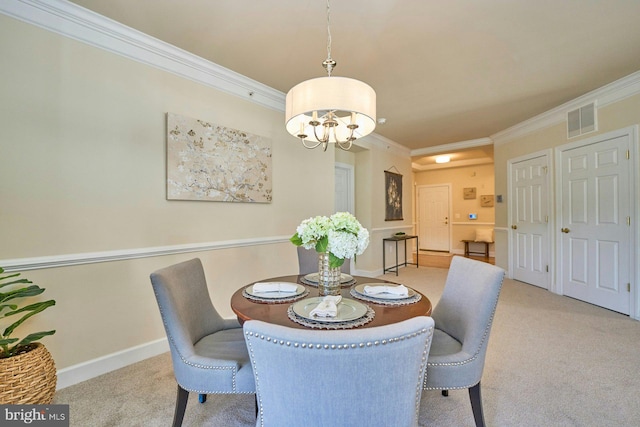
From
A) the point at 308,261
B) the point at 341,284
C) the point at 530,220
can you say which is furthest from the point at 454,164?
the point at 341,284

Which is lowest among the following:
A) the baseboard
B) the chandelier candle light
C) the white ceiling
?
the baseboard

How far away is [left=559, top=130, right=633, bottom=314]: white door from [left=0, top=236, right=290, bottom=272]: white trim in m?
4.06

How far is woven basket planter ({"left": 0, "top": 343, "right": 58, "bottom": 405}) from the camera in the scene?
1.36 metres

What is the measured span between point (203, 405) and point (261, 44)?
2.57m

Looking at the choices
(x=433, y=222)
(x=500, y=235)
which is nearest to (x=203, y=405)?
(x=500, y=235)

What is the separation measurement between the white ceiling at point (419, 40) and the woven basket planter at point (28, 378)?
6.93 feet

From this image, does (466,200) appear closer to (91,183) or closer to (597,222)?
(597,222)

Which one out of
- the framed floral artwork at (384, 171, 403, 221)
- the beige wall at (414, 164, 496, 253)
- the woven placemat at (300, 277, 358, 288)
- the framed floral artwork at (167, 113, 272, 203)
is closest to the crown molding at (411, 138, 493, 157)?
the framed floral artwork at (384, 171, 403, 221)

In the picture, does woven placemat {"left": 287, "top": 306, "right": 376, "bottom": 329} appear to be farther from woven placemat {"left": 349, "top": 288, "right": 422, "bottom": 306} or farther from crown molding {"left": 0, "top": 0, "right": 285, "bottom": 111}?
crown molding {"left": 0, "top": 0, "right": 285, "bottom": 111}

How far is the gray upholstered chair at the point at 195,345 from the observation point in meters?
1.26

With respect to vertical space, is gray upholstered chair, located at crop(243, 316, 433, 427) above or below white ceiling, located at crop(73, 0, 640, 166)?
below

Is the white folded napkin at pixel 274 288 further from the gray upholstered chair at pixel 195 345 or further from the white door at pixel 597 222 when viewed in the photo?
the white door at pixel 597 222

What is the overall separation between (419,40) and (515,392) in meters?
2.57

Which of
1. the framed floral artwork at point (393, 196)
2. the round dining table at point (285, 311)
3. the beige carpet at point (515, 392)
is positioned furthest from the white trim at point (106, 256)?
the framed floral artwork at point (393, 196)
